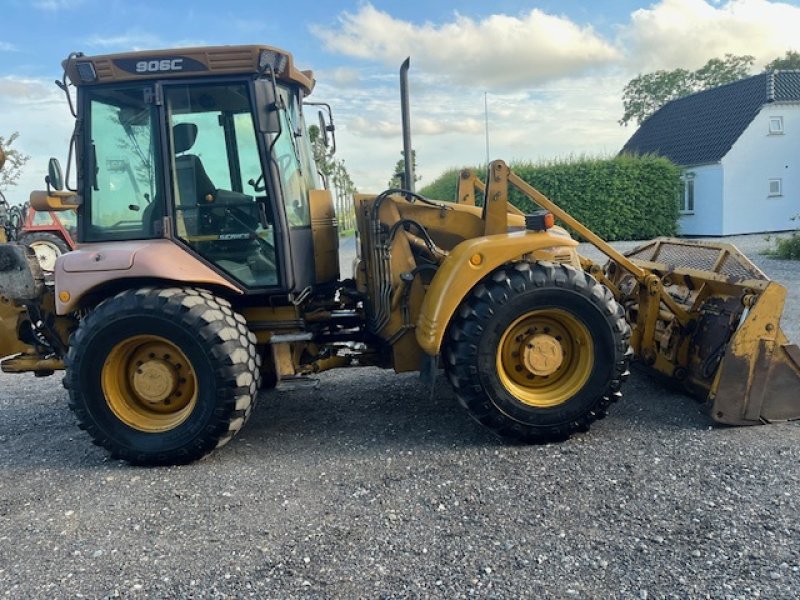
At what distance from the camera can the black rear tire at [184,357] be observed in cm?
400

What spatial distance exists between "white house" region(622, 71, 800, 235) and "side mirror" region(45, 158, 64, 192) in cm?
2265

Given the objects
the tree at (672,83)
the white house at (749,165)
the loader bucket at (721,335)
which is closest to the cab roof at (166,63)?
the loader bucket at (721,335)

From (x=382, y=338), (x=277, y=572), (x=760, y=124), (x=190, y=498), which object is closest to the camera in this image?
(x=277, y=572)

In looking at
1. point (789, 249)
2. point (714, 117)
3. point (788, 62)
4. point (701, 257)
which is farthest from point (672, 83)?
point (701, 257)

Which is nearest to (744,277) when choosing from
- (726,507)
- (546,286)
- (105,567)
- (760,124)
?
(546,286)

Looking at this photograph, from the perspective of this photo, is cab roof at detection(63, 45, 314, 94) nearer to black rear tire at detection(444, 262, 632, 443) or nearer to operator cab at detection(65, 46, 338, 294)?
operator cab at detection(65, 46, 338, 294)

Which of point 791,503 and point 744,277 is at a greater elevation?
point 744,277

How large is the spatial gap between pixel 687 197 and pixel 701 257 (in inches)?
834

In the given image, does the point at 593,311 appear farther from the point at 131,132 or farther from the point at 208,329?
the point at 131,132

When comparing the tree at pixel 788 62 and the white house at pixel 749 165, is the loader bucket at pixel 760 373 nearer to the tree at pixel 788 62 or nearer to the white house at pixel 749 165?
the white house at pixel 749 165

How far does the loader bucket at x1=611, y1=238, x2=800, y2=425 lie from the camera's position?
4059 mm

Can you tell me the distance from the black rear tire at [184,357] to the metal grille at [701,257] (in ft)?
11.1

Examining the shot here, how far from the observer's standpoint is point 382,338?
4625mm

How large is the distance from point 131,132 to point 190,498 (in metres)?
2.39
